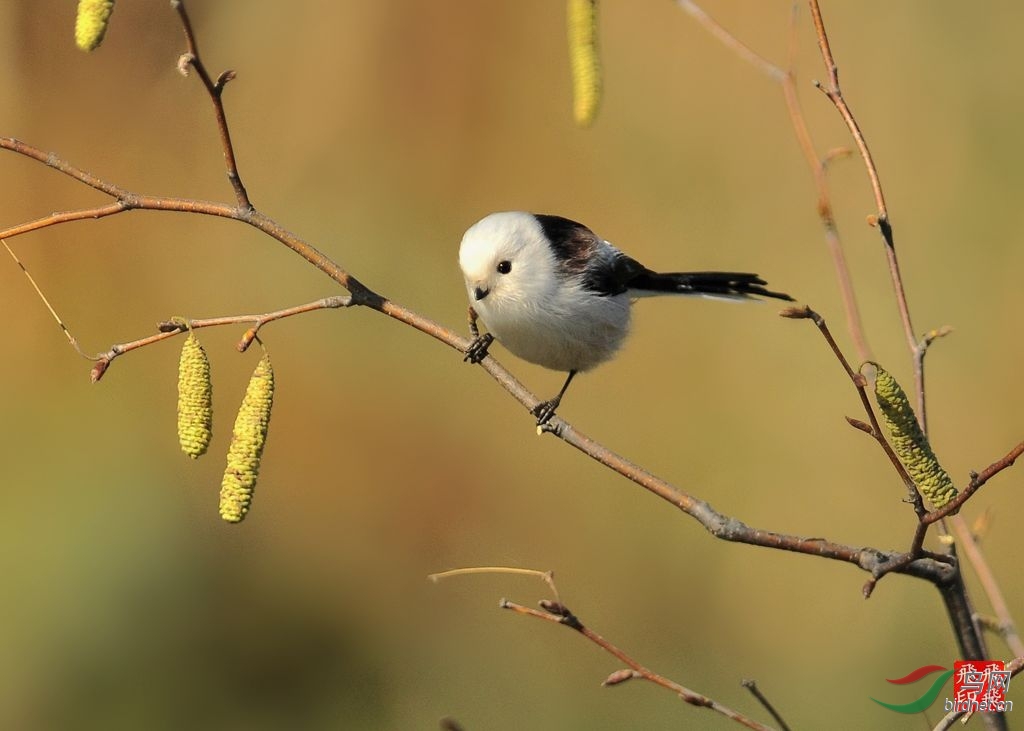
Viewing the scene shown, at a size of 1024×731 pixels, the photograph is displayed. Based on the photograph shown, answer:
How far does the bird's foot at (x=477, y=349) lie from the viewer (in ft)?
7.85

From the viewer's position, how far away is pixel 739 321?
15.9 feet

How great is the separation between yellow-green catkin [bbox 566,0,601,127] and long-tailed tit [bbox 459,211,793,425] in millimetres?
1142

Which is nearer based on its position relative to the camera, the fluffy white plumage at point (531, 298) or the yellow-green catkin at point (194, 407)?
the yellow-green catkin at point (194, 407)

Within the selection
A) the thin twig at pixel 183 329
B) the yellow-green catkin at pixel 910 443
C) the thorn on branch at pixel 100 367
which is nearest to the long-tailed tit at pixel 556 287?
the thin twig at pixel 183 329

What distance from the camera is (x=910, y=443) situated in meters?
1.47

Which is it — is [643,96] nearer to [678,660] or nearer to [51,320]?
[678,660]

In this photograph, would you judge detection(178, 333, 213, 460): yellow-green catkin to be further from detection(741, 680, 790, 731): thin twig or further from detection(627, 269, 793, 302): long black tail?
detection(627, 269, 793, 302): long black tail

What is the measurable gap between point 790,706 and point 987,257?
1993 mm

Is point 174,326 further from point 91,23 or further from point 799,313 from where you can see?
point 799,313

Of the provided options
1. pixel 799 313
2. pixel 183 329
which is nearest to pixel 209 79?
pixel 183 329

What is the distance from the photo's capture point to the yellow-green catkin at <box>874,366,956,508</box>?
144cm

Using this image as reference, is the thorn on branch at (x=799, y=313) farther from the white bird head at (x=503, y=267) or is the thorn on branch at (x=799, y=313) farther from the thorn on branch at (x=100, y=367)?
the white bird head at (x=503, y=267)

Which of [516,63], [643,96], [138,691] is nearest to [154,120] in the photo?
[516,63]

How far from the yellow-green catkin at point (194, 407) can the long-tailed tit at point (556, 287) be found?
1.26 metres
